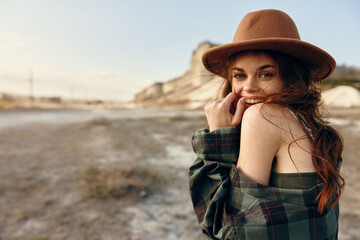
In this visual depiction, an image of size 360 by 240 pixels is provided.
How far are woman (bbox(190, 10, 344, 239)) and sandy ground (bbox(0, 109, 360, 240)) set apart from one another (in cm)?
66

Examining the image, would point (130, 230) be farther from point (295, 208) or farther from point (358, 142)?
point (358, 142)

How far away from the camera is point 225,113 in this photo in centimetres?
105

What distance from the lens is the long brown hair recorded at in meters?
0.89

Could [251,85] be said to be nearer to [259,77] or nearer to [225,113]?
[259,77]

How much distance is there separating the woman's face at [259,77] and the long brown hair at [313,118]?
0.10ft

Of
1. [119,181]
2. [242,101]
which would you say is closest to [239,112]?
[242,101]

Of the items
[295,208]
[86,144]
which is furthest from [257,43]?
[86,144]

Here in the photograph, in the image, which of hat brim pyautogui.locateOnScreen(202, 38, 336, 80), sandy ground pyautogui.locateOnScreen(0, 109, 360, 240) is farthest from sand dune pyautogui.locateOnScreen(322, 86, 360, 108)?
hat brim pyautogui.locateOnScreen(202, 38, 336, 80)

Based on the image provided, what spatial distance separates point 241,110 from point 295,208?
1.43 feet

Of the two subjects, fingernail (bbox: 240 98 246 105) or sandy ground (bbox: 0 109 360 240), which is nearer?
fingernail (bbox: 240 98 246 105)

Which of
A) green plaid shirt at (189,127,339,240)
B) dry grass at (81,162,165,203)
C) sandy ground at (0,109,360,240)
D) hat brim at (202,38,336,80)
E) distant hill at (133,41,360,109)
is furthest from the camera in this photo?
dry grass at (81,162,165,203)

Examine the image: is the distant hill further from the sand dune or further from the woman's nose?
the sand dune

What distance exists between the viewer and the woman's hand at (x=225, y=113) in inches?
40.5

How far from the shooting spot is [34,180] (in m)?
4.81
